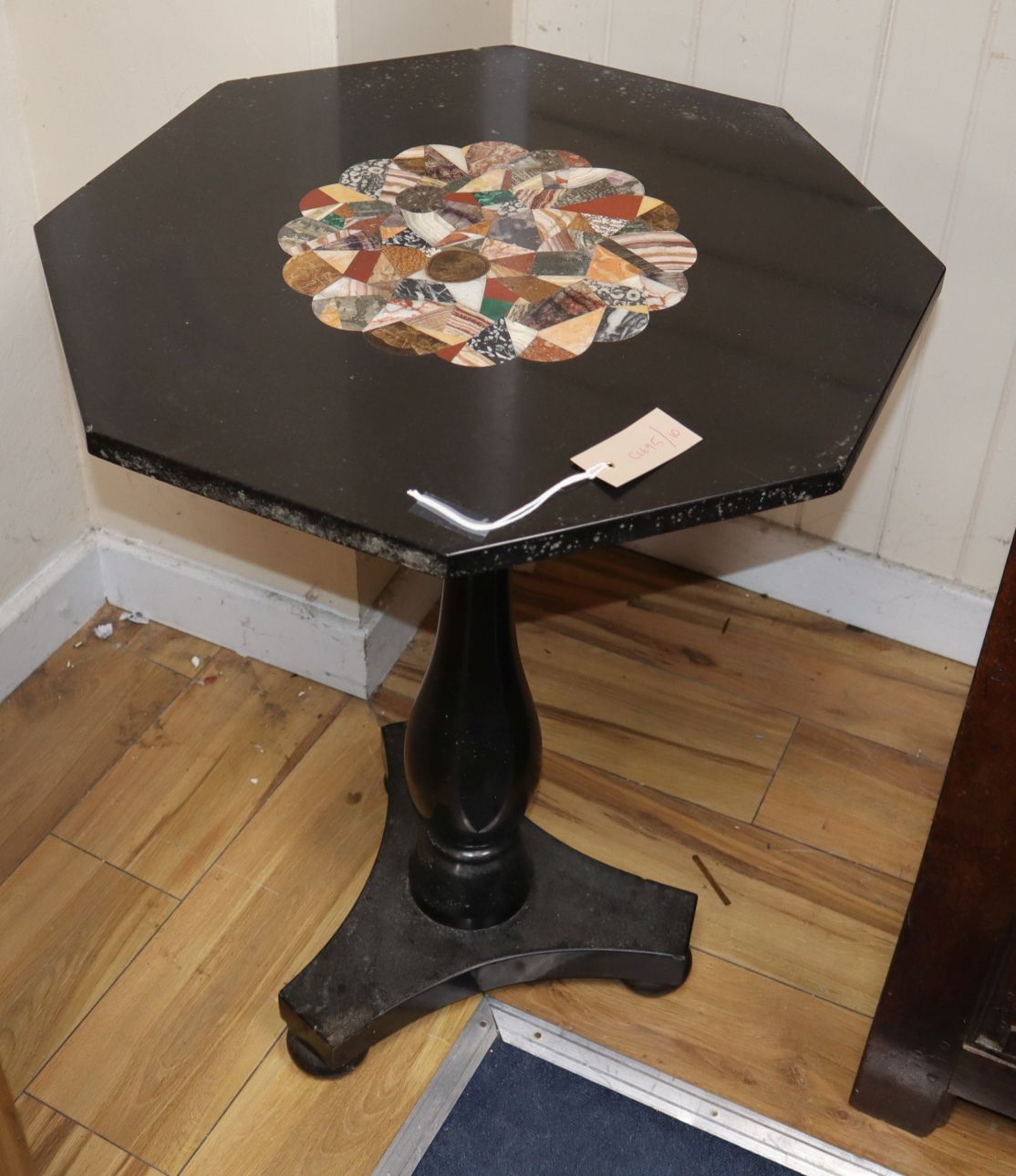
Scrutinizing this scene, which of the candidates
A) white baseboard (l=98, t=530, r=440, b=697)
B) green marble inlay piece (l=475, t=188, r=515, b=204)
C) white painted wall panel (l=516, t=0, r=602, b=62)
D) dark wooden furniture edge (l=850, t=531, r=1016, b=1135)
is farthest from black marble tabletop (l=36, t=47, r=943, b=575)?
white baseboard (l=98, t=530, r=440, b=697)

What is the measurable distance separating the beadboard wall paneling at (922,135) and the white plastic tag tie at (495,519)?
88cm

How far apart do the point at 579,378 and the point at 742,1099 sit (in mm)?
845

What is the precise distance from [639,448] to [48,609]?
1181 mm

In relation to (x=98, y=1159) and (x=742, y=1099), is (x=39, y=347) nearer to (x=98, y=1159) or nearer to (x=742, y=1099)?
(x=98, y=1159)

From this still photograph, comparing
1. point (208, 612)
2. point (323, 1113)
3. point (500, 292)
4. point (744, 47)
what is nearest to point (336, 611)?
point (208, 612)

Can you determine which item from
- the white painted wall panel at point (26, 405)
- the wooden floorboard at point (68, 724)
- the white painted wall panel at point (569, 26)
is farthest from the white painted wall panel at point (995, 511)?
the white painted wall panel at point (26, 405)

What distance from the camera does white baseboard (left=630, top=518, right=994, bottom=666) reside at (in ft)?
6.42

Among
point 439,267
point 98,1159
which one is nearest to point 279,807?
point 98,1159

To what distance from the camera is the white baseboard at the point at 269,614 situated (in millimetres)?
1861

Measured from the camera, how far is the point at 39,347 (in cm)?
178

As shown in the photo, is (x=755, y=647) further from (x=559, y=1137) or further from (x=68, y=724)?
(x=68, y=724)

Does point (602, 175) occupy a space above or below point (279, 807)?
above

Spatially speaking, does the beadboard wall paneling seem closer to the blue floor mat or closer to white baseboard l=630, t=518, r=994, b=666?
white baseboard l=630, t=518, r=994, b=666

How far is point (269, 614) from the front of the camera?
1893mm
